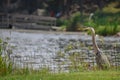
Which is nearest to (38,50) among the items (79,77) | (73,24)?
(79,77)

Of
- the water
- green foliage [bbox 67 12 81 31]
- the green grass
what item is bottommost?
green foliage [bbox 67 12 81 31]

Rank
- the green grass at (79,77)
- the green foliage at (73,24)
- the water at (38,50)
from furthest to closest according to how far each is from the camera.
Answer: the green foliage at (73,24)
the water at (38,50)
the green grass at (79,77)

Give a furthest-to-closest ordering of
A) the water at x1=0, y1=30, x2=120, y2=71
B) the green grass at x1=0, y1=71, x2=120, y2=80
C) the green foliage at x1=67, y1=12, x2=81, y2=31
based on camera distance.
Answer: the green foliage at x1=67, y1=12, x2=81, y2=31 < the water at x1=0, y1=30, x2=120, y2=71 < the green grass at x1=0, y1=71, x2=120, y2=80

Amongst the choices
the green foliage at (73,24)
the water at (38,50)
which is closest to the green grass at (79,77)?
the water at (38,50)

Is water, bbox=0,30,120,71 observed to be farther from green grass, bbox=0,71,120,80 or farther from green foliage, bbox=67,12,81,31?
green foliage, bbox=67,12,81,31

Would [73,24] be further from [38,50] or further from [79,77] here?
[79,77]

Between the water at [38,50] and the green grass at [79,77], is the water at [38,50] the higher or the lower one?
the lower one

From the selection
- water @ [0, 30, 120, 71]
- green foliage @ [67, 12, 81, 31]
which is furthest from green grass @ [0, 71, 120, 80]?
green foliage @ [67, 12, 81, 31]

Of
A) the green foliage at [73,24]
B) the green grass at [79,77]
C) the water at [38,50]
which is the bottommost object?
Answer: the green foliage at [73,24]

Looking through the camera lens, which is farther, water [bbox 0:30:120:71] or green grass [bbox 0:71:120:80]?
water [bbox 0:30:120:71]

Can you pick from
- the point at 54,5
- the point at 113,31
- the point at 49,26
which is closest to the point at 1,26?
the point at 49,26

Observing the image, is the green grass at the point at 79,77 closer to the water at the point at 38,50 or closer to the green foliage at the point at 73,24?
the water at the point at 38,50

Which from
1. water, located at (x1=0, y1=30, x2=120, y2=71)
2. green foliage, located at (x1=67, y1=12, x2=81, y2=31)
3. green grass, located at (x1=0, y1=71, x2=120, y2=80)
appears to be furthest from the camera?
green foliage, located at (x1=67, y1=12, x2=81, y2=31)

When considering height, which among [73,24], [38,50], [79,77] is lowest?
[73,24]
